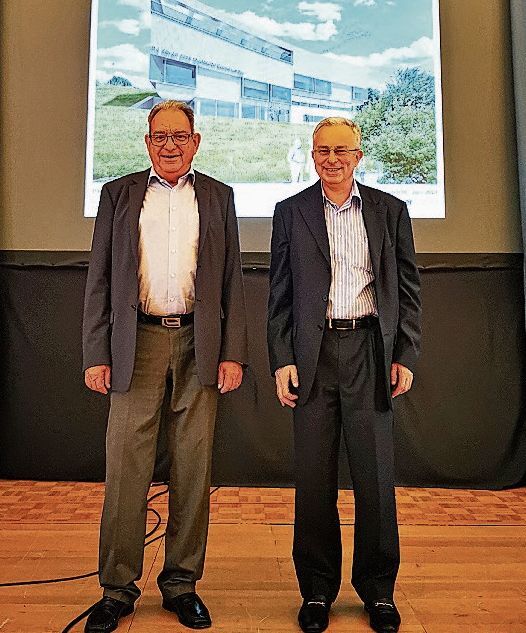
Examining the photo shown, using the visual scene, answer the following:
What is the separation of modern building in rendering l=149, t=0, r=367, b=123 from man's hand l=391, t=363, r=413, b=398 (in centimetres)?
203

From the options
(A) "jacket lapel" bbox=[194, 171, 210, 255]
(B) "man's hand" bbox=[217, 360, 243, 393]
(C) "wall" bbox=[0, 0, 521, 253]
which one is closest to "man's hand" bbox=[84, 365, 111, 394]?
(B) "man's hand" bbox=[217, 360, 243, 393]

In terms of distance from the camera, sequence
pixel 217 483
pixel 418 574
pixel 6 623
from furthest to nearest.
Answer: pixel 217 483, pixel 418 574, pixel 6 623

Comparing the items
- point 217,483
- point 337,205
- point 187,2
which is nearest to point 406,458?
point 217,483

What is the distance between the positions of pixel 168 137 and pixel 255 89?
1.80 metres

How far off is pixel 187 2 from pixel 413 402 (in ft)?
8.27

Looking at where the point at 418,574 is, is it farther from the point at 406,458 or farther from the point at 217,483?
the point at 217,483

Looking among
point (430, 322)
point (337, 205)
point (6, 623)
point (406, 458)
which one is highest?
point (337, 205)

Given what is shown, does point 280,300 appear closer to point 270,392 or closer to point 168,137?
point 168,137

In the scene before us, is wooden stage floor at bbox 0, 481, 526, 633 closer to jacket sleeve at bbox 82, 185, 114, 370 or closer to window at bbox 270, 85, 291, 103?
jacket sleeve at bbox 82, 185, 114, 370

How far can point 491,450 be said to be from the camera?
3430 millimetres

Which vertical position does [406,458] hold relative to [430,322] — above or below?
below

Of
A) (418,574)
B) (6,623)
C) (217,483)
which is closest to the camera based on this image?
(6,623)

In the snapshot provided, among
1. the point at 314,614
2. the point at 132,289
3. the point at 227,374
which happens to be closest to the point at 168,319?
the point at 132,289

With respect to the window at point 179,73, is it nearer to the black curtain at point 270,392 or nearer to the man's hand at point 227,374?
the black curtain at point 270,392
